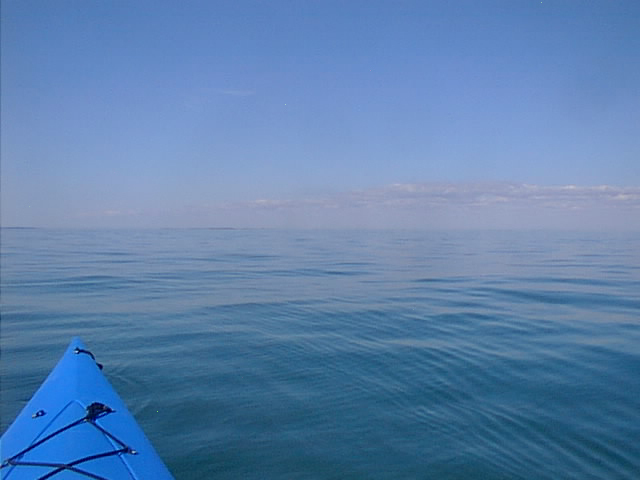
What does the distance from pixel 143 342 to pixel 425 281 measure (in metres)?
11.6

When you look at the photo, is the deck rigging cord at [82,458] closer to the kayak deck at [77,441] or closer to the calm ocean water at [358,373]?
the kayak deck at [77,441]

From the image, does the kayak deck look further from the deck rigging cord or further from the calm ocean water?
the calm ocean water

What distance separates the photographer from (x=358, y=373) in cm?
700

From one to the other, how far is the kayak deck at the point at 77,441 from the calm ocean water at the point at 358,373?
73 cm

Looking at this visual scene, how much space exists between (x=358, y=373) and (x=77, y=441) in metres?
4.30

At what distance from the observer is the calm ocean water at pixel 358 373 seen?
15.4 ft

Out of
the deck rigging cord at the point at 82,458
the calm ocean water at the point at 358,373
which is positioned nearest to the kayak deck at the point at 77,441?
the deck rigging cord at the point at 82,458

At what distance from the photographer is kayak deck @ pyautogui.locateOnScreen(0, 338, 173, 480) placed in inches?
137

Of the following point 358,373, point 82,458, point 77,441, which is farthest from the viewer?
point 358,373

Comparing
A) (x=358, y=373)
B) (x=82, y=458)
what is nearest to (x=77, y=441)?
(x=82, y=458)

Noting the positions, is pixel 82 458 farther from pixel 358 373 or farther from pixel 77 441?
pixel 358 373

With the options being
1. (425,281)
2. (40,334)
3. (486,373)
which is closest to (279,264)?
(425,281)

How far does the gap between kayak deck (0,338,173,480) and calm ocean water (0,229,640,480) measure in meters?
0.73

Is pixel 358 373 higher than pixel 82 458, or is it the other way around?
pixel 82 458
